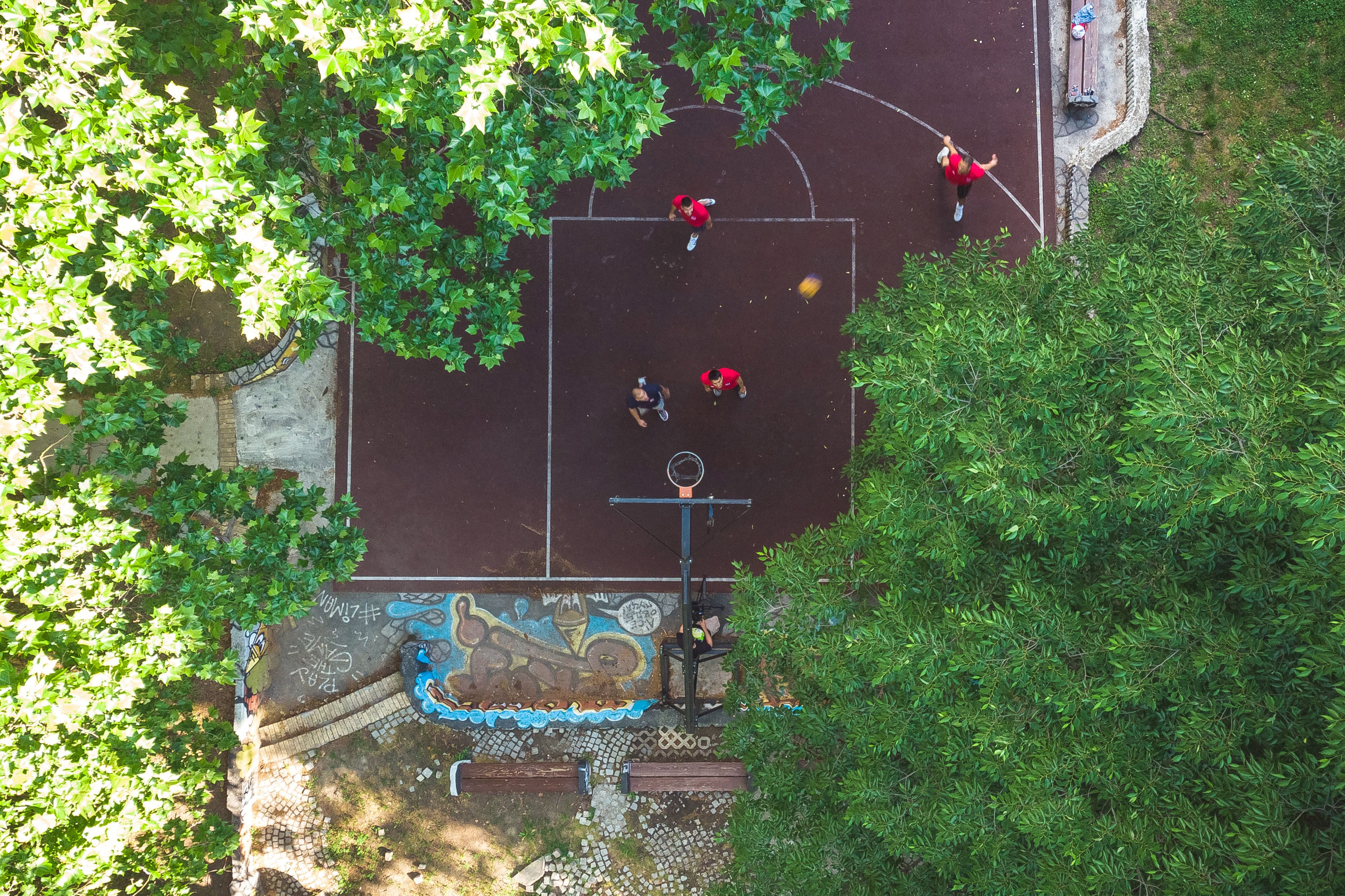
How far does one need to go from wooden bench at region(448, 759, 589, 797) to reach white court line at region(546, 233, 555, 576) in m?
4.22

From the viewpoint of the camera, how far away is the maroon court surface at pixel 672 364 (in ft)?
56.3

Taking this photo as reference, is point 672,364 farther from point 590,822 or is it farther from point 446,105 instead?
point 590,822

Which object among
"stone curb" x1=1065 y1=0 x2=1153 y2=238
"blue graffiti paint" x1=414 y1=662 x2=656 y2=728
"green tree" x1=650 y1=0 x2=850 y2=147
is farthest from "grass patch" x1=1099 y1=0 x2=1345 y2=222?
"blue graffiti paint" x1=414 y1=662 x2=656 y2=728

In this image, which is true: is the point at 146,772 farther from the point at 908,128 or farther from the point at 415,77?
the point at 908,128

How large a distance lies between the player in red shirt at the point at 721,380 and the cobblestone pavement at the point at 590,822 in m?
7.56

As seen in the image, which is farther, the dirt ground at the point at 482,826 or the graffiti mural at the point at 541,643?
the graffiti mural at the point at 541,643

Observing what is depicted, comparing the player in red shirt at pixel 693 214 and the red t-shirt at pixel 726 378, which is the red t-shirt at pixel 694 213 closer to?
the player in red shirt at pixel 693 214

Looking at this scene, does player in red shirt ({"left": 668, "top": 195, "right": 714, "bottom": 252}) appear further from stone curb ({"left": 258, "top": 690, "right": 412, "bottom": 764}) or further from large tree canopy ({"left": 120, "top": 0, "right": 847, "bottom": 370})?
stone curb ({"left": 258, "top": 690, "right": 412, "bottom": 764})

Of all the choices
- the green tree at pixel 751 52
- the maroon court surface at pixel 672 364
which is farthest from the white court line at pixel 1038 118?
the green tree at pixel 751 52

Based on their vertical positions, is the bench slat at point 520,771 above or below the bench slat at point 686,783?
above

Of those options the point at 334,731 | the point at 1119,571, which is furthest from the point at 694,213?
the point at 334,731

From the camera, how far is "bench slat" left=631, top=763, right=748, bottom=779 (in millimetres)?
16578

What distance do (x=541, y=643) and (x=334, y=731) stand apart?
4868 mm

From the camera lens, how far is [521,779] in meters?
16.7
